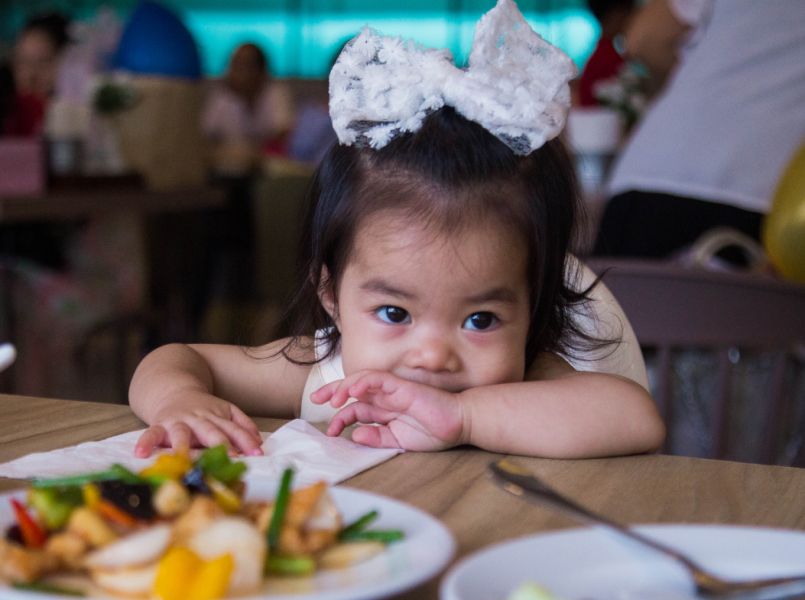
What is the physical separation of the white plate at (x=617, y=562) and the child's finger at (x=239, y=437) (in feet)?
1.18

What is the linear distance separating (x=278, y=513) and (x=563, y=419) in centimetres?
43

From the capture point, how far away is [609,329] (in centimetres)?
130

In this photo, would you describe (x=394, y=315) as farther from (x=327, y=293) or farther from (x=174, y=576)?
(x=174, y=576)

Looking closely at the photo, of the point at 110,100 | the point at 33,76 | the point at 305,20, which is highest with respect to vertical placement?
the point at 110,100

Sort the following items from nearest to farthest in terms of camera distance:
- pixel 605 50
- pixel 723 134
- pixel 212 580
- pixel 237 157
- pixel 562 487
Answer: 1. pixel 212 580
2. pixel 562 487
3. pixel 723 134
4. pixel 605 50
5. pixel 237 157

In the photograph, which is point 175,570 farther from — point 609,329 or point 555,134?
point 609,329

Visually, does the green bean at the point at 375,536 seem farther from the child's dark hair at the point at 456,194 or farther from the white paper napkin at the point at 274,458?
the child's dark hair at the point at 456,194

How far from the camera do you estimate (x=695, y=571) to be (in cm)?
55

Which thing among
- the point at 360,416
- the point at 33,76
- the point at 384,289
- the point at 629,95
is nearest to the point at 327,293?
the point at 384,289

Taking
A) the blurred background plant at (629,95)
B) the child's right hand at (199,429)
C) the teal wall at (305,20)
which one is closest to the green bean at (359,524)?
the child's right hand at (199,429)

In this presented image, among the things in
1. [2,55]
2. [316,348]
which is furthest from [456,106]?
[2,55]

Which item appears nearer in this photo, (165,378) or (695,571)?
(695,571)

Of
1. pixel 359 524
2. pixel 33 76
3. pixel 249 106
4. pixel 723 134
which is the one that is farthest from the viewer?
pixel 249 106

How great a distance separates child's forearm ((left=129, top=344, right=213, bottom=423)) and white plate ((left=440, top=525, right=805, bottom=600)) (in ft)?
1.76
